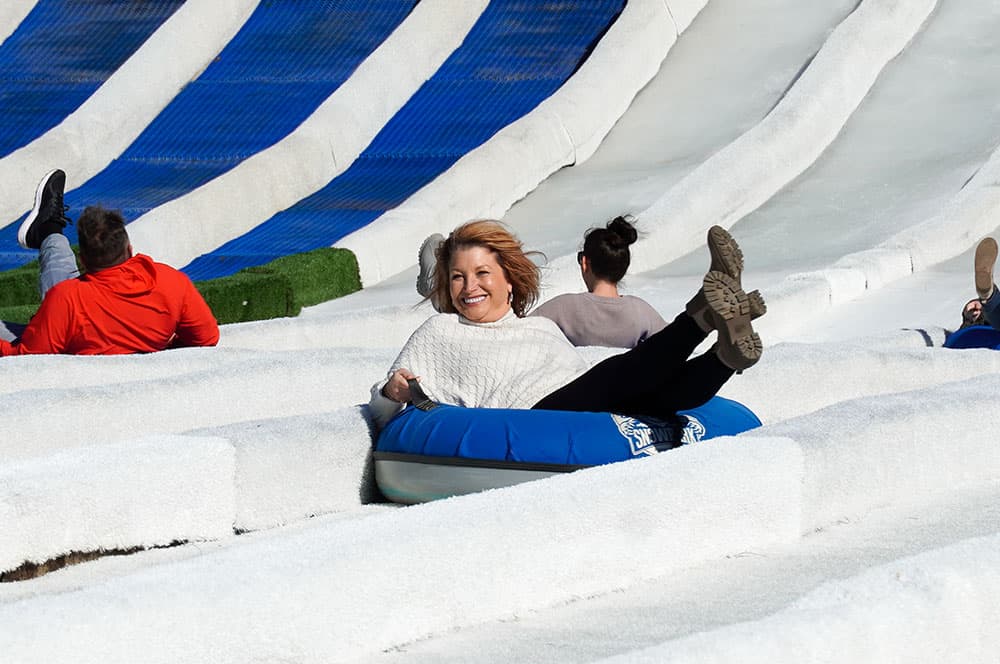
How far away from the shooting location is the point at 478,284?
5.20 meters

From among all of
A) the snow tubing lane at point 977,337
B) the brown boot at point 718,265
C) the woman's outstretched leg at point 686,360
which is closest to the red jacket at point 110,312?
the woman's outstretched leg at point 686,360

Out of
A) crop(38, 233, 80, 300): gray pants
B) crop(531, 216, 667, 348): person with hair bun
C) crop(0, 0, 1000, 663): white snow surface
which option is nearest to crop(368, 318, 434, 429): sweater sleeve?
crop(0, 0, 1000, 663): white snow surface

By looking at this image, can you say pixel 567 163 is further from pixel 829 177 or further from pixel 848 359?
pixel 848 359

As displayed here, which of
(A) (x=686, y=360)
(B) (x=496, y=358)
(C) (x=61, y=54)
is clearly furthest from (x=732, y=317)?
(C) (x=61, y=54)

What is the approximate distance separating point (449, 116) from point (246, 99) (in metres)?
2.03

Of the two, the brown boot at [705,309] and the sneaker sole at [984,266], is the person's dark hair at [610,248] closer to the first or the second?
the brown boot at [705,309]

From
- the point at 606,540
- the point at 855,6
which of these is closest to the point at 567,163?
the point at 855,6

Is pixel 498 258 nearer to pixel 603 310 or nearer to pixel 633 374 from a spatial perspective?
pixel 633 374

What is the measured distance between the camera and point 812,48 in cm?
1505

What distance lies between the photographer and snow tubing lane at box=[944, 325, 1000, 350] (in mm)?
8148

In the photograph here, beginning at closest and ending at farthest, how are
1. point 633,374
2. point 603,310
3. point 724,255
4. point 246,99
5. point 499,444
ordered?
point 724,255 < point 499,444 < point 633,374 < point 603,310 < point 246,99

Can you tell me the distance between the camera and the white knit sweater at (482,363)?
518 centimetres

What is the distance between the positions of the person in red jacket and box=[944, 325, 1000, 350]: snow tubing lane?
398 cm

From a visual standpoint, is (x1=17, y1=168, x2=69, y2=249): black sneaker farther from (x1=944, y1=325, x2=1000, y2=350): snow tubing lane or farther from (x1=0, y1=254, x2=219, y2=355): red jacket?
(x1=944, y1=325, x2=1000, y2=350): snow tubing lane
